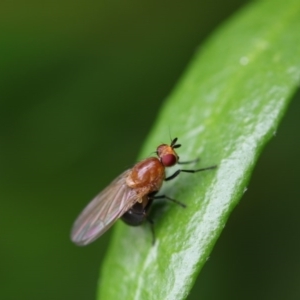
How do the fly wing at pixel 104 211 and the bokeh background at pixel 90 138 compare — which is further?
the bokeh background at pixel 90 138

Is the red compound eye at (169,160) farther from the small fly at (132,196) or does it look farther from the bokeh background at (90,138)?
the bokeh background at (90,138)

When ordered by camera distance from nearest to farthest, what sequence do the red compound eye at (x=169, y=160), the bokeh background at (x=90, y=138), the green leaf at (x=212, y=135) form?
the green leaf at (x=212, y=135) < the red compound eye at (x=169, y=160) < the bokeh background at (x=90, y=138)

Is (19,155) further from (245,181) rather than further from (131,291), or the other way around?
(245,181)

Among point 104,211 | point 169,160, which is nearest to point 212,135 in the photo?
point 169,160

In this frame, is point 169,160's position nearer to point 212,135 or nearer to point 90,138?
point 212,135

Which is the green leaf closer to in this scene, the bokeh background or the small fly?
the small fly

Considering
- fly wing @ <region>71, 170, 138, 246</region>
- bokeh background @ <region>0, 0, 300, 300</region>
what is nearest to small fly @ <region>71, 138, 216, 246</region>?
fly wing @ <region>71, 170, 138, 246</region>

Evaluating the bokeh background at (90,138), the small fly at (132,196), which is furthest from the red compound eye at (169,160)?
the bokeh background at (90,138)
